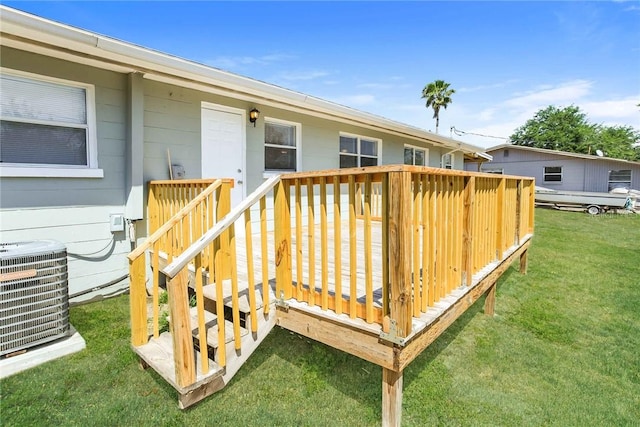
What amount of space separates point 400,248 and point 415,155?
9.12 m

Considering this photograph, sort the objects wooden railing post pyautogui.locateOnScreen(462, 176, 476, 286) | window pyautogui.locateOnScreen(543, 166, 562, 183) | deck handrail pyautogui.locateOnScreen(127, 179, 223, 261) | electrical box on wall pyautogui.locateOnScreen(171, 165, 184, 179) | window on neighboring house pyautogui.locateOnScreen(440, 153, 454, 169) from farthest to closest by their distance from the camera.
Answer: window pyautogui.locateOnScreen(543, 166, 562, 183), window on neighboring house pyautogui.locateOnScreen(440, 153, 454, 169), electrical box on wall pyautogui.locateOnScreen(171, 165, 184, 179), wooden railing post pyautogui.locateOnScreen(462, 176, 476, 286), deck handrail pyautogui.locateOnScreen(127, 179, 223, 261)

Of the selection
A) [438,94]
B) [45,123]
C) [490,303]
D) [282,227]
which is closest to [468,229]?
[282,227]

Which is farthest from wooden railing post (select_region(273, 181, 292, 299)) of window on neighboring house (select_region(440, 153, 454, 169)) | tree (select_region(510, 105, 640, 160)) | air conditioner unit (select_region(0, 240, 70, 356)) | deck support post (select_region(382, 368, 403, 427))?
tree (select_region(510, 105, 640, 160))

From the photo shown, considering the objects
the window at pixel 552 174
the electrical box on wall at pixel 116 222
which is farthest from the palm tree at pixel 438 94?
the electrical box on wall at pixel 116 222

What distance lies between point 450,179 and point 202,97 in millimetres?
3917

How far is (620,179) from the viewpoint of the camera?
1781 centimetres

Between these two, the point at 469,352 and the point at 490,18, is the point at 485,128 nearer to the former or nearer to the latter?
the point at 490,18

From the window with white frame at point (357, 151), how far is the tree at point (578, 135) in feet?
107

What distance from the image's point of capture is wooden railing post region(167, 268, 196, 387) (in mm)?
1868

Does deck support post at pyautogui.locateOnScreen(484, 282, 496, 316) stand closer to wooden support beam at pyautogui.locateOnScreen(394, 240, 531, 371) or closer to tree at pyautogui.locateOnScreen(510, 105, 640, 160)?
wooden support beam at pyautogui.locateOnScreen(394, 240, 531, 371)

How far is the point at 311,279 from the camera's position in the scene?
237cm

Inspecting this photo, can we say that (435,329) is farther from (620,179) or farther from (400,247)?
(620,179)

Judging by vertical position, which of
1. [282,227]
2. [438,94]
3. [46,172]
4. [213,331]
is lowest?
[213,331]

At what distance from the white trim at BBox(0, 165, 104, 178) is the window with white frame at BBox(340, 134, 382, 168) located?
4915 mm
